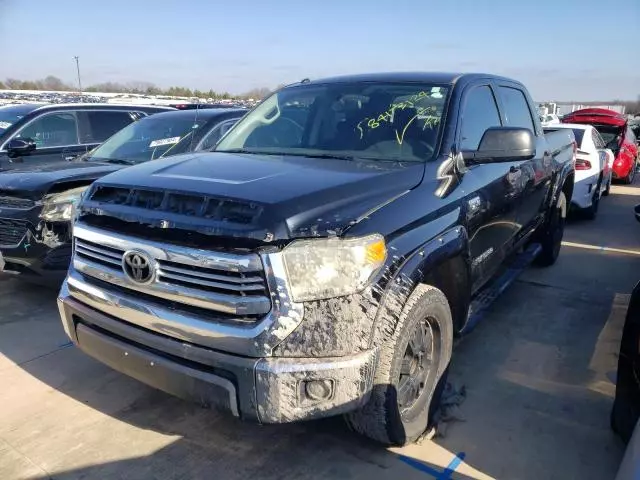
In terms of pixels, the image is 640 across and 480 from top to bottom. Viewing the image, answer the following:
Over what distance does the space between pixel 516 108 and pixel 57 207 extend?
3.94m

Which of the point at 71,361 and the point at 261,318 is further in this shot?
the point at 71,361

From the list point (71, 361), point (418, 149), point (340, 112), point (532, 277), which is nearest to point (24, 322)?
point (71, 361)

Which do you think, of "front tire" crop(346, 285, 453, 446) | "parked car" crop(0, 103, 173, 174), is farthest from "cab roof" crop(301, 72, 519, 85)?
"parked car" crop(0, 103, 173, 174)

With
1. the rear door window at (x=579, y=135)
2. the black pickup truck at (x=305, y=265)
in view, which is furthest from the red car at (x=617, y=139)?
the black pickup truck at (x=305, y=265)

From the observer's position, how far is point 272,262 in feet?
7.29

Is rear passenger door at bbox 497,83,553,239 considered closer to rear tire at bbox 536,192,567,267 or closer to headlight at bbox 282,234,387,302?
rear tire at bbox 536,192,567,267

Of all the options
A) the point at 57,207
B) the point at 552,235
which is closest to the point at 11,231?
the point at 57,207

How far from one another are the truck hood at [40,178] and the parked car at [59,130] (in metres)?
1.99

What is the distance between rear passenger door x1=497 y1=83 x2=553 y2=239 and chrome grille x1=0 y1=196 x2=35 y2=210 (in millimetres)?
3875

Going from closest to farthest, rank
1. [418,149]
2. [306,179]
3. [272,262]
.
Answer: [272,262], [306,179], [418,149]

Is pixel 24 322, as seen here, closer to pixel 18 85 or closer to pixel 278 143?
pixel 278 143

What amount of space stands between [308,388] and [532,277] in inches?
167

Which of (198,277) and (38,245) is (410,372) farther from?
(38,245)

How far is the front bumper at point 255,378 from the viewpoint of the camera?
2.24m
